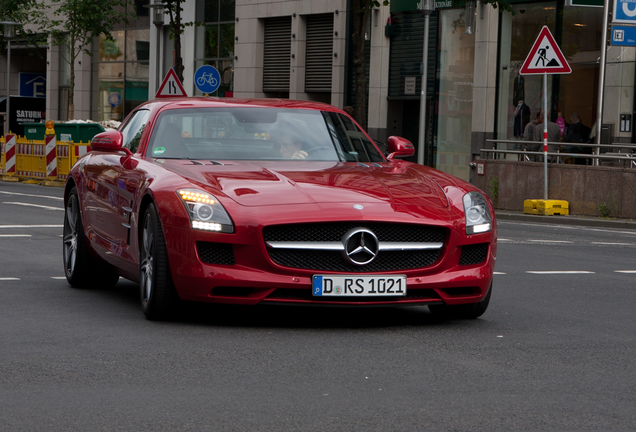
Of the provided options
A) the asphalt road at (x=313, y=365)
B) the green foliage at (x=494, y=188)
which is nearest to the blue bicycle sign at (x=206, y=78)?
the green foliage at (x=494, y=188)

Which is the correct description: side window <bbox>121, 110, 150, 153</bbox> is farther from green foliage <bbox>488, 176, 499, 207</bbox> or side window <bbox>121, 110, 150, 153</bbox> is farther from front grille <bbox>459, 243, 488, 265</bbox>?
green foliage <bbox>488, 176, 499, 207</bbox>

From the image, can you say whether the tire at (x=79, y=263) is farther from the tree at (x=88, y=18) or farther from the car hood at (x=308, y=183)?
the tree at (x=88, y=18)

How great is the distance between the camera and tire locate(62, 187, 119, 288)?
8.55 meters

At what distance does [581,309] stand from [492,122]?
771 inches

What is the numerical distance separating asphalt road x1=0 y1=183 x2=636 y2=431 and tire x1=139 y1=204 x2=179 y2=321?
117mm

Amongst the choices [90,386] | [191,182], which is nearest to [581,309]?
[191,182]

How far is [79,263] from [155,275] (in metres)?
2.11

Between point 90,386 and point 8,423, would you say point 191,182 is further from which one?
point 8,423

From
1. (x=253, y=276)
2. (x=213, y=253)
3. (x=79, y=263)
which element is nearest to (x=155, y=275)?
(x=213, y=253)

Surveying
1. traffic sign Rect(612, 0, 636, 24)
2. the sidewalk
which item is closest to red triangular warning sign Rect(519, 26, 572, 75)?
traffic sign Rect(612, 0, 636, 24)

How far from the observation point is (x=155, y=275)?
21.7 feet

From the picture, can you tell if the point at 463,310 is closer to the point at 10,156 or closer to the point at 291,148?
the point at 291,148

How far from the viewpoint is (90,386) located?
5.00 metres

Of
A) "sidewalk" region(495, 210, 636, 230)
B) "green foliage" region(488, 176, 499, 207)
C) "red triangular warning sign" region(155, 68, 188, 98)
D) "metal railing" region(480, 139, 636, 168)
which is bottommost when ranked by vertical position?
"sidewalk" region(495, 210, 636, 230)
